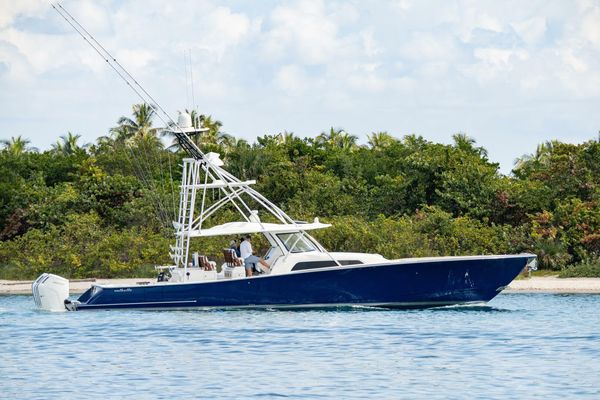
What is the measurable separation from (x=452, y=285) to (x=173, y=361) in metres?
8.66

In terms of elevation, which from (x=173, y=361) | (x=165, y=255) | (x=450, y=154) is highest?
(x=450, y=154)

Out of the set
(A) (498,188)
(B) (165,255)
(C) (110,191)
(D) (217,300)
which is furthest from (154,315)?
(C) (110,191)

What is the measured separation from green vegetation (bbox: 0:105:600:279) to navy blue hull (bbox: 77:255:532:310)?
37.6ft

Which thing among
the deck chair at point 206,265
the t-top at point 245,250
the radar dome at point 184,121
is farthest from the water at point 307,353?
the radar dome at point 184,121

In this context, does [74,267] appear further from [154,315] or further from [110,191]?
[154,315]

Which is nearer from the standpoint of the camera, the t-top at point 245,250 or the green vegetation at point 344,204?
the t-top at point 245,250

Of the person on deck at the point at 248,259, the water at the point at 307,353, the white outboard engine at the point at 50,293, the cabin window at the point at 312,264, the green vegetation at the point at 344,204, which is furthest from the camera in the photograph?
the green vegetation at the point at 344,204

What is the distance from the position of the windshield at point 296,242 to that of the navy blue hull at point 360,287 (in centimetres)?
97

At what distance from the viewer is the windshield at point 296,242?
30180mm

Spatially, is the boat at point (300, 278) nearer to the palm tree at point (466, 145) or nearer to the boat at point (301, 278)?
the boat at point (301, 278)

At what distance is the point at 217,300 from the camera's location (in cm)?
2991

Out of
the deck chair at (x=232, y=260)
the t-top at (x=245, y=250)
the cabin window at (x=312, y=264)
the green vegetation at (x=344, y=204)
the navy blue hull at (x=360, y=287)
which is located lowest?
the navy blue hull at (x=360, y=287)

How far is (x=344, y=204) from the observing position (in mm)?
48688

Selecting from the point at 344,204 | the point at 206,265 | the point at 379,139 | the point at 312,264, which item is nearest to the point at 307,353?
the point at 312,264
